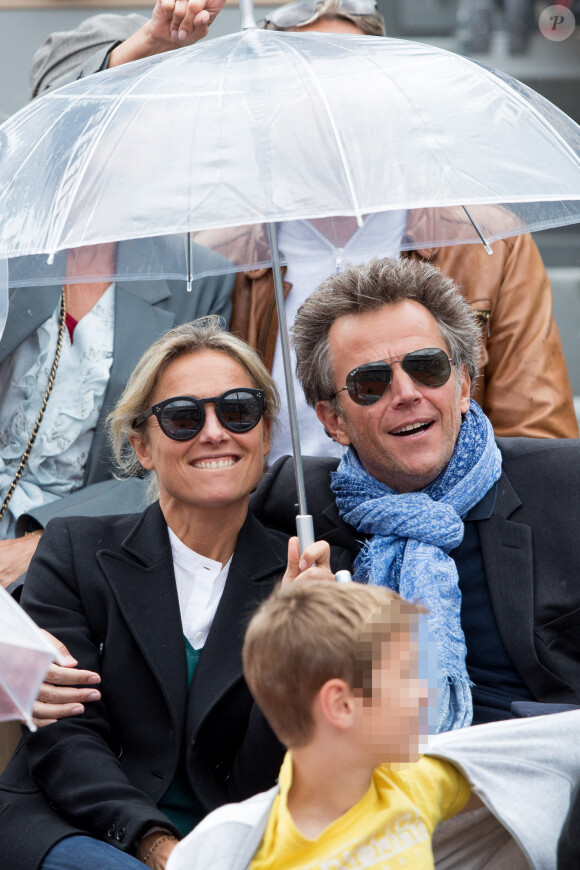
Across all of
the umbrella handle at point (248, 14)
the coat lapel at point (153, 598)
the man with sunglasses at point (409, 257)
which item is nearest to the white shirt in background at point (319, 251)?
the man with sunglasses at point (409, 257)

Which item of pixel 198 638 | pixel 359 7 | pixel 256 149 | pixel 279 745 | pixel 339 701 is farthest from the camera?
pixel 359 7

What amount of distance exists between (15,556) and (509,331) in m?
1.76

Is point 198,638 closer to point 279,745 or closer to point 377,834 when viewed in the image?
point 279,745

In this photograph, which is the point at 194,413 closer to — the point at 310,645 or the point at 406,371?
the point at 406,371

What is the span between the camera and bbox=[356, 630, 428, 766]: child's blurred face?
1937 mm

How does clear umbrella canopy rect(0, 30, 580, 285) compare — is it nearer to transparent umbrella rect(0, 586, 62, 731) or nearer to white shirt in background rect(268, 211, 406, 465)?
transparent umbrella rect(0, 586, 62, 731)

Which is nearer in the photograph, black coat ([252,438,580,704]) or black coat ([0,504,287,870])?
black coat ([0,504,287,870])

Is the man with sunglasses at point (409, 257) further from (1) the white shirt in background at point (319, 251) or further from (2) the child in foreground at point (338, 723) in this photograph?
(2) the child in foreground at point (338, 723)

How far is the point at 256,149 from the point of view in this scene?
7.77 feet

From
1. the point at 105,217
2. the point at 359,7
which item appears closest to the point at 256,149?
the point at 105,217

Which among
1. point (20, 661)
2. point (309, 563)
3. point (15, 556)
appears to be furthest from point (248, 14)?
point (15, 556)

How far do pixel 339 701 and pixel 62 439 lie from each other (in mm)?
1876

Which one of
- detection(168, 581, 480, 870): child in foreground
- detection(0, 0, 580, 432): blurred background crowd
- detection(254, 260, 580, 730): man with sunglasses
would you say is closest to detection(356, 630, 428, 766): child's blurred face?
detection(168, 581, 480, 870): child in foreground

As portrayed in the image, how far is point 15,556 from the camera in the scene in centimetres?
330
